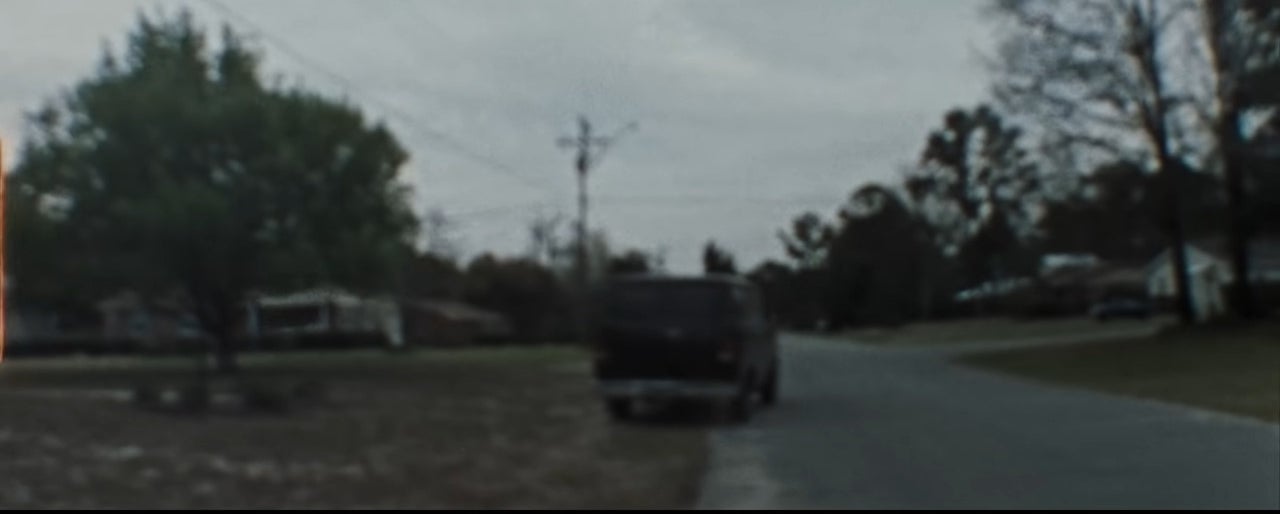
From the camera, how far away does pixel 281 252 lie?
88.2 feet

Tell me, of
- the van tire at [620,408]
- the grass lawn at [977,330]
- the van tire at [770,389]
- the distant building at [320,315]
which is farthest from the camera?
the van tire at [770,389]

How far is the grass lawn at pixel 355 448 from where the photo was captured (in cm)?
1080

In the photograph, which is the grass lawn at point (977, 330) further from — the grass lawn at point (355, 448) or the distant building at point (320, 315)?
the distant building at point (320, 315)

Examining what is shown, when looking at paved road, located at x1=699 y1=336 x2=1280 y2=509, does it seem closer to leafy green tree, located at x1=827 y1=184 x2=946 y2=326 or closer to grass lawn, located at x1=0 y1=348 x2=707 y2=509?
grass lawn, located at x1=0 y1=348 x2=707 y2=509

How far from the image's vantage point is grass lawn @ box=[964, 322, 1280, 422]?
6.83m

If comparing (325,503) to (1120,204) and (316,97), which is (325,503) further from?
(316,97)

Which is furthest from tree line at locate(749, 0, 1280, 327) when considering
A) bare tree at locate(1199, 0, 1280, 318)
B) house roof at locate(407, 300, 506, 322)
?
house roof at locate(407, 300, 506, 322)

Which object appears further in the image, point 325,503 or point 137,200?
point 137,200

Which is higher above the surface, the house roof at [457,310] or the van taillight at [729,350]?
the house roof at [457,310]

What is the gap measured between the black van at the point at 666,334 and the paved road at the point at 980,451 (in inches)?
30.1

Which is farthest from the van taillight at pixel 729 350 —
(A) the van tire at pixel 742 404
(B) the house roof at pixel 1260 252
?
(B) the house roof at pixel 1260 252

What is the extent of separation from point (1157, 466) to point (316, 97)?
74.0 feet

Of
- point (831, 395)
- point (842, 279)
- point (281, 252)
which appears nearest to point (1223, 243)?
point (842, 279)

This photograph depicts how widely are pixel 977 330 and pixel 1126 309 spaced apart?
167cm
